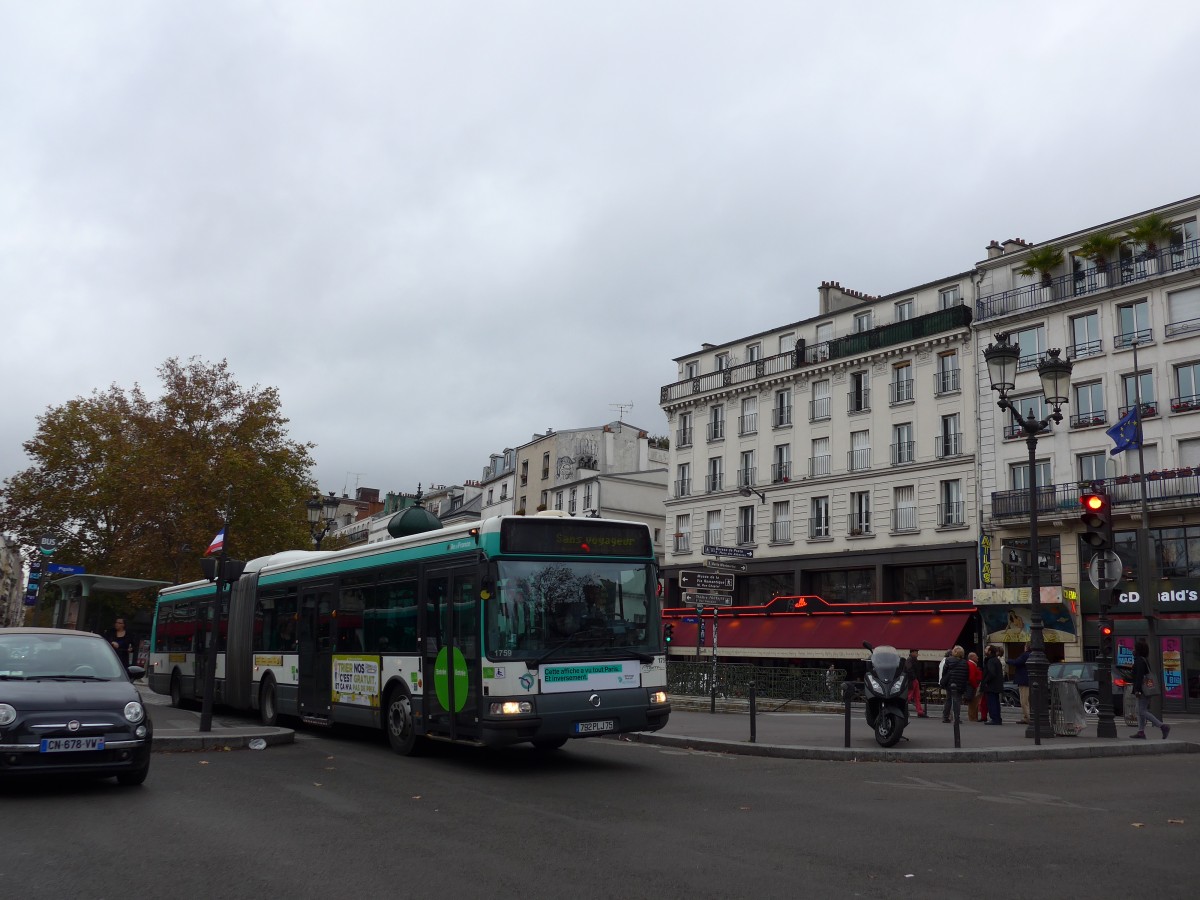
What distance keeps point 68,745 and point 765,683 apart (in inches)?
786

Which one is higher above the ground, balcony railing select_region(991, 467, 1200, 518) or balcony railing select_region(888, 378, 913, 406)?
balcony railing select_region(888, 378, 913, 406)

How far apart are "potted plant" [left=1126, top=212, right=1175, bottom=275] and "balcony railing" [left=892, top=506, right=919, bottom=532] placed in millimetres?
12276

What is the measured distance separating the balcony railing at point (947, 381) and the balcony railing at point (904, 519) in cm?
483

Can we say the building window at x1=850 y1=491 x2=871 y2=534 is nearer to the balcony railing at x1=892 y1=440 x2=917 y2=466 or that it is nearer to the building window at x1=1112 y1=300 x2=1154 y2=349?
the balcony railing at x1=892 y1=440 x2=917 y2=466

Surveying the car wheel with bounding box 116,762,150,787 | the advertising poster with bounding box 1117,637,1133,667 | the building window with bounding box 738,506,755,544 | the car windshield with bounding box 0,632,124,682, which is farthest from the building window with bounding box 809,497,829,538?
the car wheel with bounding box 116,762,150,787

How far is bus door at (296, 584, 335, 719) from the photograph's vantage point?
52.5ft

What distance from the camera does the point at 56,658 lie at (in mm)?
10633

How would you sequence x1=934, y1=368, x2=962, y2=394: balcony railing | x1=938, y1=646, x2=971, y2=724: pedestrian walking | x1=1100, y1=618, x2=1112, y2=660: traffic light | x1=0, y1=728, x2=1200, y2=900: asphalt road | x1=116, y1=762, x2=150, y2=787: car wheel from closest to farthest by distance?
x1=0, y1=728, x2=1200, y2=900: asphalt road, x1=116, y1=762, x2=150, y2=787: car wheel, x1=1100, y1=618, x2=1112, y2=660: traffic light, x1=938, y1=646, x2=971, y2=724: pedestrian walking, x1=934, y1=368, x2=962, y2=394: balcony railing

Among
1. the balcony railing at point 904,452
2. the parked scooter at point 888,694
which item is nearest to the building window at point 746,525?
the balcony railing at point 904,452

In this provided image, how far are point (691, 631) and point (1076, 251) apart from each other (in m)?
22.7

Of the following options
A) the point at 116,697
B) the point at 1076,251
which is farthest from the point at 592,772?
the point at 1076,251

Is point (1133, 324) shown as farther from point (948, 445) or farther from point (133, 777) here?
point (133, 777)

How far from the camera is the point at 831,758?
48.1 ft

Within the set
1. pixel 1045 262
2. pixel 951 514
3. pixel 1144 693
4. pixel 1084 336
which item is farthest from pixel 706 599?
pixel 1045 262
